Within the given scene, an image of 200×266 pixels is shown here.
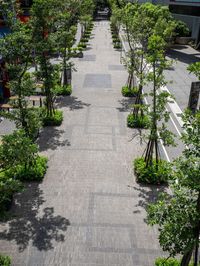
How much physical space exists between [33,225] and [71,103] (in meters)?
14.5

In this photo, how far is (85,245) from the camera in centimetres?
1223

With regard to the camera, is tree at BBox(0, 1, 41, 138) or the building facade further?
the building facade

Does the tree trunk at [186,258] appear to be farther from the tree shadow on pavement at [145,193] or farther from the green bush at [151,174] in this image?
the green bush at [151,174]

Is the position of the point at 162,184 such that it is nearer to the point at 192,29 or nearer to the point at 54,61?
the point at 54,61

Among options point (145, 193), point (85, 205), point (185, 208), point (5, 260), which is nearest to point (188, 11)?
point (145, 193)

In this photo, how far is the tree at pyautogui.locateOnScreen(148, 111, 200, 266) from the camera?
8228mm

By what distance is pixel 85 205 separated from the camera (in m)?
14.4

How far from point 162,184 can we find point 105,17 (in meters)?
80.1

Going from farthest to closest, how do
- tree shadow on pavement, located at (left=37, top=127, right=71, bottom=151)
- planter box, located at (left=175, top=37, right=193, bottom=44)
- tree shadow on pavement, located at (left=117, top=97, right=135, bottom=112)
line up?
planter box, located at (left=175, top=37, right=193, bottom=44)
tree shadow on pavement, located at (left=117, top=97, right=135, bottom=112)
tree shadow on pavement, located at (left=37, top=127, right=71, bottom=151)

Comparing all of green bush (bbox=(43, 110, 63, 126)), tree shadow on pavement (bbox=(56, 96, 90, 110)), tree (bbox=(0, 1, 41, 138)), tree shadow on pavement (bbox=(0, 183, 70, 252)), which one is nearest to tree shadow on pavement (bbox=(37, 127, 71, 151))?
green bush (bbox=(43, 110, 63, 126))

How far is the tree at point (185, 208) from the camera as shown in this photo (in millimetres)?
8228

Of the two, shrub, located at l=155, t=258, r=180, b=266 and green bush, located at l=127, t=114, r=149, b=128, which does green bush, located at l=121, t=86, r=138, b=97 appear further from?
shrub, located at l=155, t=258, r=180, b=266

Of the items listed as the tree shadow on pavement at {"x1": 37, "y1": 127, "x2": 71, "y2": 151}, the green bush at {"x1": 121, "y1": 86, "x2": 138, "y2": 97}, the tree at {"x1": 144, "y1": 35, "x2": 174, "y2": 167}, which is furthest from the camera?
the green bush at {"x1": 121, "y1": 86, "x2": 138, "y2": 97}

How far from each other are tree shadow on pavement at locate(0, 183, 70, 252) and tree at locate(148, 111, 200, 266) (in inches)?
199
